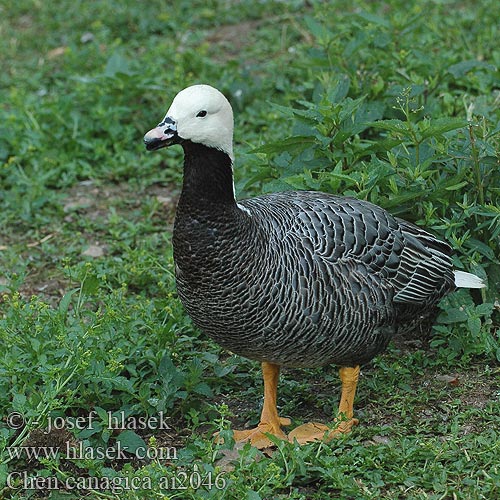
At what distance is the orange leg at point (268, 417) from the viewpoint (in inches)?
173

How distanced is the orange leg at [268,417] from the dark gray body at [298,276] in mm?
197

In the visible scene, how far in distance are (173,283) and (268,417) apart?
129 cm

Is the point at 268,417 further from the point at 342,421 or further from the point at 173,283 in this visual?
the point at 173,283

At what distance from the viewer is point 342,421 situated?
→ 168 inches

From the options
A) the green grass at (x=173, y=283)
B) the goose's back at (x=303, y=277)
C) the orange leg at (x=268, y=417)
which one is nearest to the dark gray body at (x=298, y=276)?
Result: the goose's back at (x=303, y=277)

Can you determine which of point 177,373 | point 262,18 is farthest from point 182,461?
point 262,18

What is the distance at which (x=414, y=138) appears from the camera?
4.79 m

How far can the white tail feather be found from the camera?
4.74 m

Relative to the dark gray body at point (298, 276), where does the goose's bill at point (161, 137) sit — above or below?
above

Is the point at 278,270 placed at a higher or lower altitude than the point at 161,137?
lower

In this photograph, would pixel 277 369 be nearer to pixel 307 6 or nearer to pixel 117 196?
pixel 117 196

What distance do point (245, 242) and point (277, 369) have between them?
745 millimetres

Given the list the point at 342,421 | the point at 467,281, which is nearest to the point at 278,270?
the point at 342,421

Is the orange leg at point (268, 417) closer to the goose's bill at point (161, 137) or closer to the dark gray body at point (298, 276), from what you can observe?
the dark gray body at point (298, 276)
